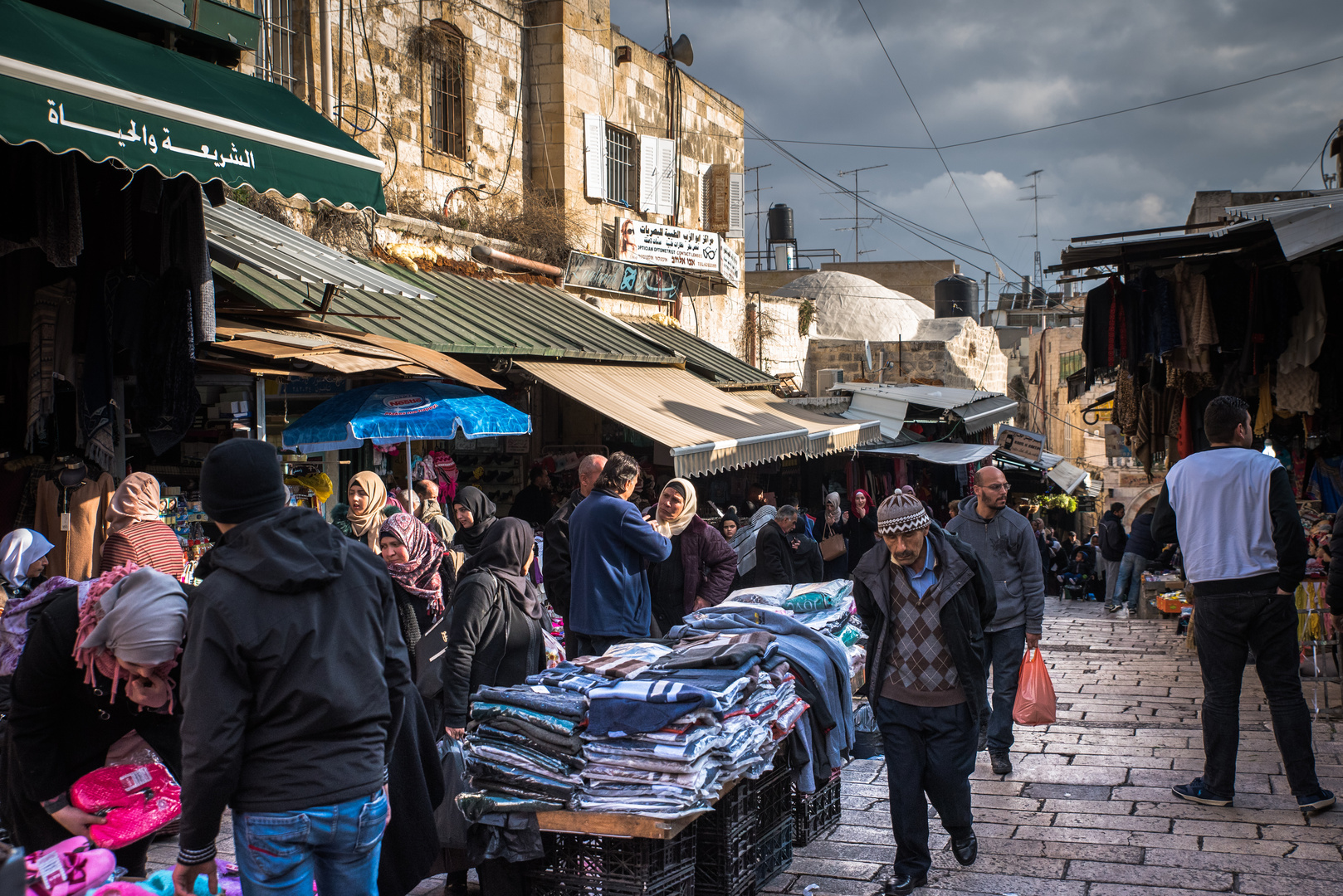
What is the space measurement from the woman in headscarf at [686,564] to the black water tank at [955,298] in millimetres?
36341

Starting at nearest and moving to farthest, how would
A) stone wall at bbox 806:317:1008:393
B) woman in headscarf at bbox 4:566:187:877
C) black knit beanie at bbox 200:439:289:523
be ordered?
black knit beanie at bbox 200:439:289:523 < woman in headscarf at bbox 4:566:187:877 < stone wall at bbox 806:317:1008:393

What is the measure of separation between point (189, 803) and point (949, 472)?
66.0 feet

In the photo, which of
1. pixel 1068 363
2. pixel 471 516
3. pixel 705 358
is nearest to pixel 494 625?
pixel 471 516

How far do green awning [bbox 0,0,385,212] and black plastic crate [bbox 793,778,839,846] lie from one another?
383 cm

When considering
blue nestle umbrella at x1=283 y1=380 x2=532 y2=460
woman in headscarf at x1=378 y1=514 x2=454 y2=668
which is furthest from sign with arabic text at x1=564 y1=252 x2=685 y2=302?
woman in headscarf at x1=378 y1=514 x2=454 y2=668

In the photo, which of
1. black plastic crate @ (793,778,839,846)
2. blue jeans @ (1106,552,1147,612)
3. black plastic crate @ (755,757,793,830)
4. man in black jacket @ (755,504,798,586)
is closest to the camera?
black plastic crate @ (755,757,793,830)

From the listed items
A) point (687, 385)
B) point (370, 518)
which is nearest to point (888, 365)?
point (687, 385)

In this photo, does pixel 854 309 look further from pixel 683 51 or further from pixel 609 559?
pixel 609 559

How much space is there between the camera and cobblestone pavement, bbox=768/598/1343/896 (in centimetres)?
429

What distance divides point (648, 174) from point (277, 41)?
24.5 feet

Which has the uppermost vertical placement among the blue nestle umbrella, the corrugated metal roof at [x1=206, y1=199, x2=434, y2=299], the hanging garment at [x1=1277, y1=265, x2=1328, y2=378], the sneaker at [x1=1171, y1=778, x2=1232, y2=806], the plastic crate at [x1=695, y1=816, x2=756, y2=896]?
the corrugated metal roof at [x1=206, y1=199, x2=434, y2=299]

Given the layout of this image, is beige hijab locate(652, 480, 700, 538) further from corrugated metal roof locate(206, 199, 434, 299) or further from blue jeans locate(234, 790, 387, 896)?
blue jeans locate(234, 790, 387, 896)

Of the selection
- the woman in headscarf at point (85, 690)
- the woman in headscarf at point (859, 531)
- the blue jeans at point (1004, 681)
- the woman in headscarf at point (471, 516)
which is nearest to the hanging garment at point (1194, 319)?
the blue jeans at point (1004, 681)

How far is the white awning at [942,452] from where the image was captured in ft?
55.9
